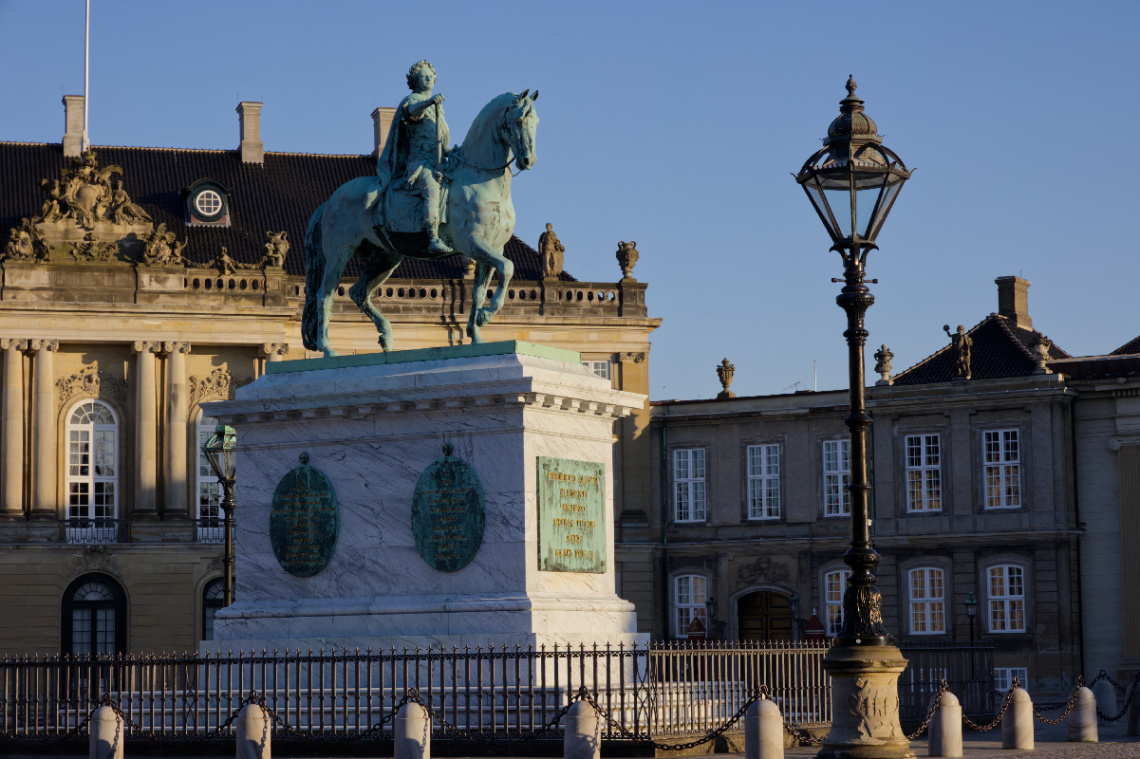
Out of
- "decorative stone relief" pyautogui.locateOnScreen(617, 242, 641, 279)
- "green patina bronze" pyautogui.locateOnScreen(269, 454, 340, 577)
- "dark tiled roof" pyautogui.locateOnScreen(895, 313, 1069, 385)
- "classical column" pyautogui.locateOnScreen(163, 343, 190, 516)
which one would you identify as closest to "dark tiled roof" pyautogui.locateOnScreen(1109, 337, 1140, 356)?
"dark tiled roof" pyautogui.locateOnScreen(895, 313, 1069, 385)

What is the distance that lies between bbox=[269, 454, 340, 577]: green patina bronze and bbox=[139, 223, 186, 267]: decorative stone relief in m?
33.3

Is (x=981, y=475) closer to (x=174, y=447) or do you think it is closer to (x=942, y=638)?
(x=942, y=638)

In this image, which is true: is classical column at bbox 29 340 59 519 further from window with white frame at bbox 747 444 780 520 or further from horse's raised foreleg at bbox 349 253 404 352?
horse's raised foreleg at bbox 349 253 404 352

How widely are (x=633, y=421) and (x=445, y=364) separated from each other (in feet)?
120

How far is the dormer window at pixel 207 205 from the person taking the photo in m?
56.9

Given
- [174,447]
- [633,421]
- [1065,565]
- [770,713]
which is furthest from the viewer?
[633,421]

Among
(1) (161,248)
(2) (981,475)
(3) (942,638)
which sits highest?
(1) (161,248)

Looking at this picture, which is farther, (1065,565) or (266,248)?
(266,248)

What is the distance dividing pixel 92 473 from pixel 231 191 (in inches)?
418

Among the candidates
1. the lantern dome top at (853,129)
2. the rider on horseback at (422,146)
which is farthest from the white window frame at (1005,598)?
the lantern dome top at (853,129)

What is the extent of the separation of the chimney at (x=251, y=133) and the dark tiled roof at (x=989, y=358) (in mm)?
21119

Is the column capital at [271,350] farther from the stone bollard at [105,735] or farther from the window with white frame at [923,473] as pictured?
the stone bollard at [105,735]

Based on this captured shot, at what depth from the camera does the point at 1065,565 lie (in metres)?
49.1

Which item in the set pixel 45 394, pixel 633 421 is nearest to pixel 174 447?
pixel 45 394
